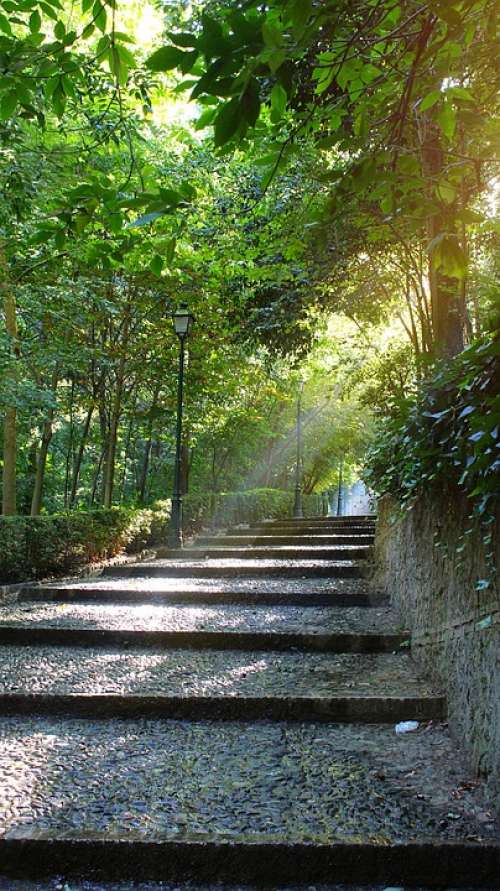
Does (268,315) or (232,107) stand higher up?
(268,315)

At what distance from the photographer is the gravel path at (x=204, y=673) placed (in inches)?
123

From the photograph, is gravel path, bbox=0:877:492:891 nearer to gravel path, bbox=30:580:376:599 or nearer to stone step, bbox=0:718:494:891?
stone step, bbox=0:718:494:891

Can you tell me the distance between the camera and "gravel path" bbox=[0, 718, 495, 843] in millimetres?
1979

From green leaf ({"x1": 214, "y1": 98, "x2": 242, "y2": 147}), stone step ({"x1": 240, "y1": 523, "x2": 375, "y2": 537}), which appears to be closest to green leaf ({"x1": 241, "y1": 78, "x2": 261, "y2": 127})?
green leaf ({"x1": 214, "y1": 98, "x2": 242, "y2": 147})

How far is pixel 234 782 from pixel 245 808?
20cm

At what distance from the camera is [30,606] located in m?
5.45

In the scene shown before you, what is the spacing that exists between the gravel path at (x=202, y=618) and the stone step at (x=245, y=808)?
150 cm

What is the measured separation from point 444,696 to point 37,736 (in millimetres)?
1913

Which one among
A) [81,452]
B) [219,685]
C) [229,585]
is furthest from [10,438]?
[219,685]

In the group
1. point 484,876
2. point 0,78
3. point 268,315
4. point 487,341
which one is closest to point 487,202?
point 268,315

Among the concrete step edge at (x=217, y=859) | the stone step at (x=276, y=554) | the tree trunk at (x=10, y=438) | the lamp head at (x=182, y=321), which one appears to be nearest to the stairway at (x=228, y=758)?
the concrete step edge at (x=217, y=859)

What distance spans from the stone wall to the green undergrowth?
0.29 ft

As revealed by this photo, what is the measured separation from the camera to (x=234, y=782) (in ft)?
7.52

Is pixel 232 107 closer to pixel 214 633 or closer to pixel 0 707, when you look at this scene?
pixel 0 707
